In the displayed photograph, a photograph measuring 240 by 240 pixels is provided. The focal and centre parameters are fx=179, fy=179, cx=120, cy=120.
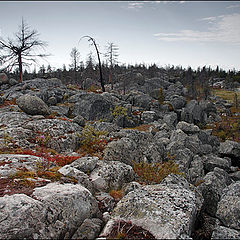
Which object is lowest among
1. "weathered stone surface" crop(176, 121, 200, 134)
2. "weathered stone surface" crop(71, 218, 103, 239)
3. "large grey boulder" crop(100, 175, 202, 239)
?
"weathered stone surface" crop(176, 121, 200, 134)

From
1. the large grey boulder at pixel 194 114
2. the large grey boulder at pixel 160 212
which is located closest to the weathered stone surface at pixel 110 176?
the large grey boulder at pixel 160 212

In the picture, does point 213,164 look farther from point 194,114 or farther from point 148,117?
point 194,114

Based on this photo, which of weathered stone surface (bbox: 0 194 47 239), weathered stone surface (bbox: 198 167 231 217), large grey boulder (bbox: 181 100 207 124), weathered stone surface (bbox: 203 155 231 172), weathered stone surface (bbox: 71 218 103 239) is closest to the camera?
weathered stone surface (bbox: 0 194 47 239)

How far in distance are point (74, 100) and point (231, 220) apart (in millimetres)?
20485

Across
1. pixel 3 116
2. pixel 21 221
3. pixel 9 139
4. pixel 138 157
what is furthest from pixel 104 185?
pixel 3 116

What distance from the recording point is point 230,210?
5.70m

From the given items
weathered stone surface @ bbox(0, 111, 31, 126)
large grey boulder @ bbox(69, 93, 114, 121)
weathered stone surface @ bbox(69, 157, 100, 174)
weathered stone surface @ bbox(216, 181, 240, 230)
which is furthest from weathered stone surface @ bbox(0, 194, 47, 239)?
large grey boulder @ bbox(69, 93, 114, 121)

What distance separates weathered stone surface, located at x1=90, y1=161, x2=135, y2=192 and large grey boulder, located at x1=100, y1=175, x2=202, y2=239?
65.5 inches

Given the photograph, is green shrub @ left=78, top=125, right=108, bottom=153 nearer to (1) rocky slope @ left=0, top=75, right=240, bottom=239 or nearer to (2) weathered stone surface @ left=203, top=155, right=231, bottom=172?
(1) rocky slope @ left=0, top=75, right=240, bottom=239

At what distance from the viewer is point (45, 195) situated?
4402 millimetres

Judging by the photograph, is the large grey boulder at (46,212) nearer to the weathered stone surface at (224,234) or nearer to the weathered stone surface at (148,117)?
the weathered stone surface at (224,234)

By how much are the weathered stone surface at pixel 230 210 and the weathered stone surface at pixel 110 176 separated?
3.28 m

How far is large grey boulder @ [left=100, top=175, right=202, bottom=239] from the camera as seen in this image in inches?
146

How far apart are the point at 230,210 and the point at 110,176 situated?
4.08m
